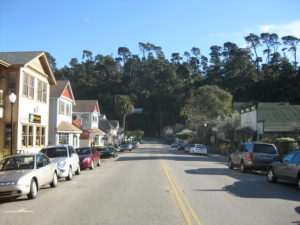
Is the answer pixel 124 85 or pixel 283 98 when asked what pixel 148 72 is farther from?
pixel 283 98

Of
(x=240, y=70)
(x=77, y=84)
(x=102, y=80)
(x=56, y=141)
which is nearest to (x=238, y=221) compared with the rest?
(x=56, y=141)

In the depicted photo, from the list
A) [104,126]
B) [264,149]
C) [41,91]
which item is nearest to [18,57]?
[41,91]

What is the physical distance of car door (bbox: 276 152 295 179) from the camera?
14859 millimetres

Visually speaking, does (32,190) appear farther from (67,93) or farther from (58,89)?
(67,93)

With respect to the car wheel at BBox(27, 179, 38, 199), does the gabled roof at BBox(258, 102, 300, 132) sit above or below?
above

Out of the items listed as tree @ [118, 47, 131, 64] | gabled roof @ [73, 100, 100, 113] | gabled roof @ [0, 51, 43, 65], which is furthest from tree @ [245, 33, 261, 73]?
gabled roof @ [0, 51, 43, 65]

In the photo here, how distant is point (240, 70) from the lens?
389ft

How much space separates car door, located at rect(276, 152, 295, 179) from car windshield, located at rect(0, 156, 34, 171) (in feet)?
31.9

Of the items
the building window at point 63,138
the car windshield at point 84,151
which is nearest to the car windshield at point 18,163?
the car windshield at point 84,151

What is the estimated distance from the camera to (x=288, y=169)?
14727 millimetres

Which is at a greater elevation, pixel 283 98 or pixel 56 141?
pixel 283 98

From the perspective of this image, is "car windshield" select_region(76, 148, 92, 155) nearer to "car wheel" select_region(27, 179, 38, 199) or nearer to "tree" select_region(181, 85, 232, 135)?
"car wheel" select_region(27, 179, 38, 199)

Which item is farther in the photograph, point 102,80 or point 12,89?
point 102,80

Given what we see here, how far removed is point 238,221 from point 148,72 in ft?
498
